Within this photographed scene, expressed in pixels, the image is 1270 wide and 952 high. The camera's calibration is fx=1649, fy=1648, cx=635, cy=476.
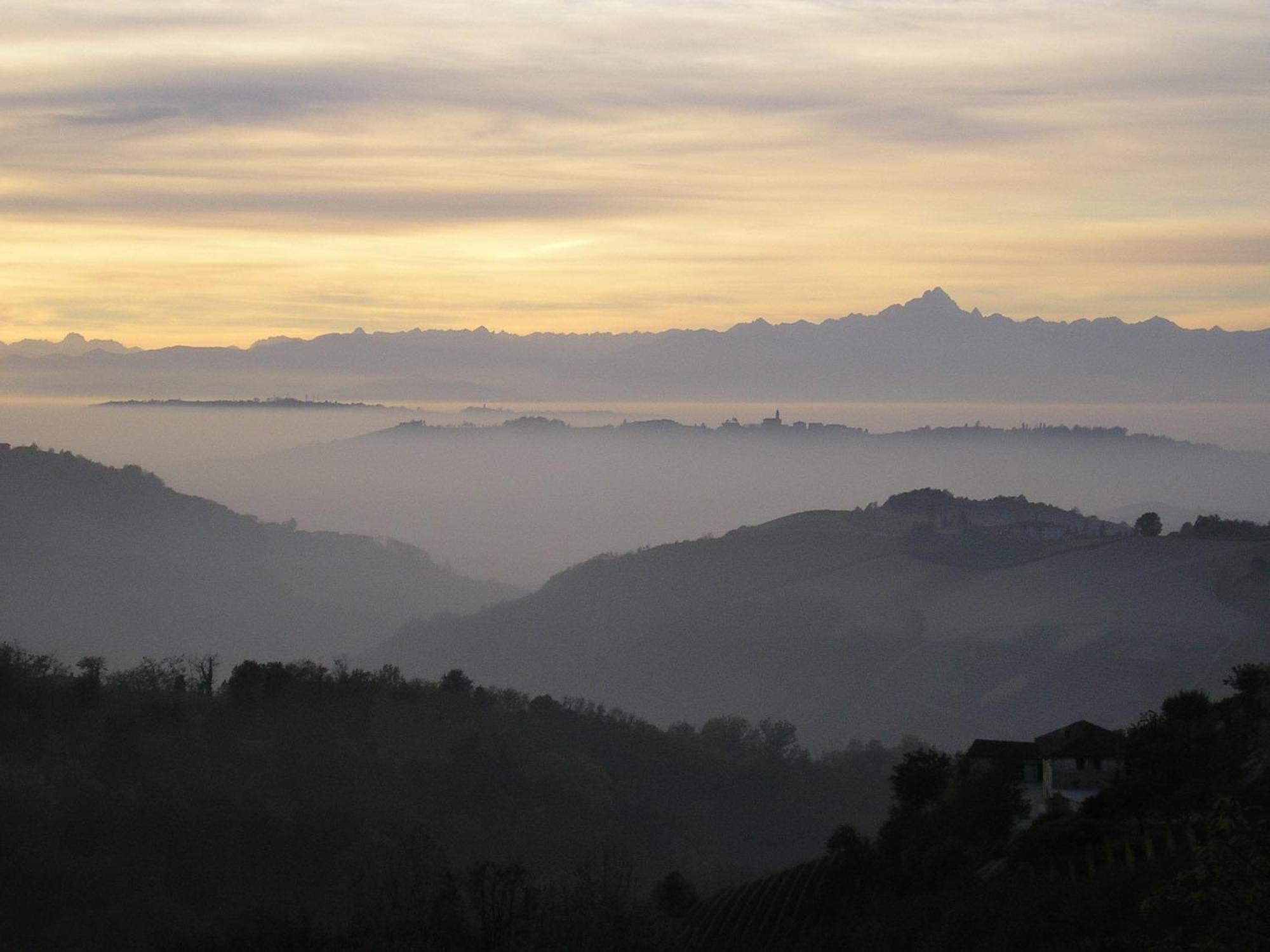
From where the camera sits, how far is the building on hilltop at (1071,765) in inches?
2012

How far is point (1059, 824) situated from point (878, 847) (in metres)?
10.7

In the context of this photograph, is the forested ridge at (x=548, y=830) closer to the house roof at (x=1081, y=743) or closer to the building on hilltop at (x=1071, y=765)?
the house roof at (x=1081, y=743)

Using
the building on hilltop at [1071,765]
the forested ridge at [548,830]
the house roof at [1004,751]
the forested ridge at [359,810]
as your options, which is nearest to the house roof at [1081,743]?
the building on hilltop at [1071,765]

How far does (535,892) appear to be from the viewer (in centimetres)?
5316

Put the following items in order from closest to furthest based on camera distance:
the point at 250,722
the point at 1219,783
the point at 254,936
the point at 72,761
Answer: the point at 1219,783
the point at 254,936
the point at 72,761
the point at 250,722

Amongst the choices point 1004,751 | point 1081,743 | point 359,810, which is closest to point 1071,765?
point 1081,743

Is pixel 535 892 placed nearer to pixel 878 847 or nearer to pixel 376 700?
pixel 878 847

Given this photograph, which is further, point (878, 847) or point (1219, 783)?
point (878, 847)

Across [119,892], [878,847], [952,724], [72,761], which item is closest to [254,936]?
[119,892]

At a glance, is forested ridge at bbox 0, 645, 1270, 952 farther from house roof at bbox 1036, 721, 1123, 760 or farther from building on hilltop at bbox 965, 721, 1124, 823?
building on hilltop at bbox 965, 721, 1124, 823

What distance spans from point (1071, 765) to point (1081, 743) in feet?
2.84

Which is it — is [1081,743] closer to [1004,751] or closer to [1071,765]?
[1071,765]

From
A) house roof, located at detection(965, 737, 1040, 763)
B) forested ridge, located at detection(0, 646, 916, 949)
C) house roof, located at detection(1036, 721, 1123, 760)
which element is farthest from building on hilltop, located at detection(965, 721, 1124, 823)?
forested ridge, located at detection(0, 646, 916, 949)

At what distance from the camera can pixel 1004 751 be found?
5612 cm
